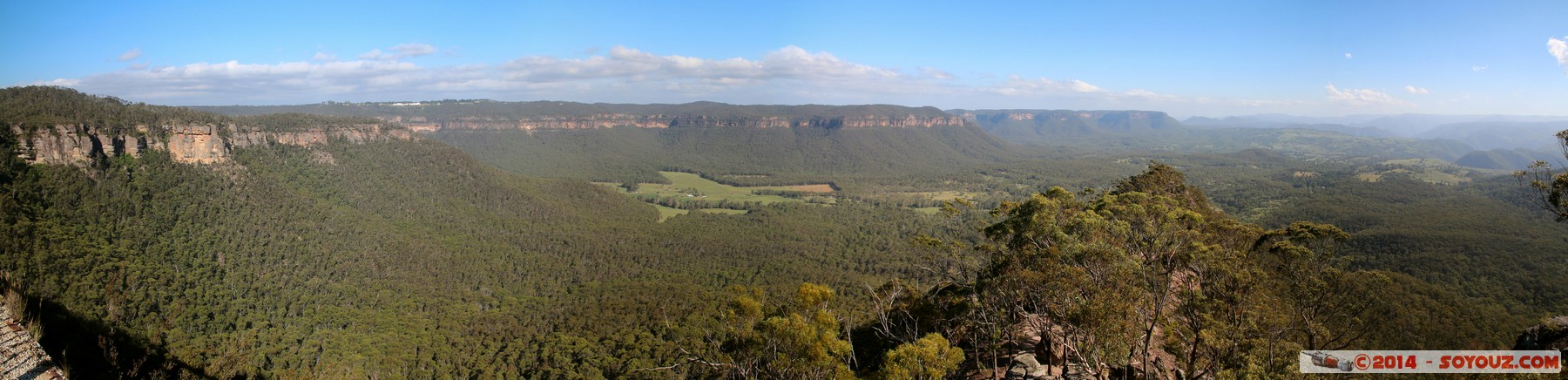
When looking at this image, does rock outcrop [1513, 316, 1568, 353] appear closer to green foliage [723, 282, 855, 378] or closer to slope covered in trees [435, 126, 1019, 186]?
green foliage [723, 282, 855, 378]

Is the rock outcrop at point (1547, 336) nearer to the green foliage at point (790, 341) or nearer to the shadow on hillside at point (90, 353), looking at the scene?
the green foliage at point (790, 341)

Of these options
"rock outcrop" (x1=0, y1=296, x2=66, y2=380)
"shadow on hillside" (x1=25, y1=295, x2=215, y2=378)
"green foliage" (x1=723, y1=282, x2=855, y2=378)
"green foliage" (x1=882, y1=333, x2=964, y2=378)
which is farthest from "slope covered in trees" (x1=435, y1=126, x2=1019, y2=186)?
"rock outcrop" (x1=0, y1=296, x2=66, y2=380)

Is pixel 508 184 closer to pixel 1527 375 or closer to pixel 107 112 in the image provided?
pixel 107 112

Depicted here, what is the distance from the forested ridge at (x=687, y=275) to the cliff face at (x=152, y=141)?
102 cm

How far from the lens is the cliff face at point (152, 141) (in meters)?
37.7

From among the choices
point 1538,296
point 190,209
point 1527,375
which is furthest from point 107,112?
point 1538,296

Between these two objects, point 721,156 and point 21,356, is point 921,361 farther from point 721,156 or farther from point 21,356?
point 721,156

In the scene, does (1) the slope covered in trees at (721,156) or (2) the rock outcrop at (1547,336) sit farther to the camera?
(1) the slope covered in trees at (721,156)

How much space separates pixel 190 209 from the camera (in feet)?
139

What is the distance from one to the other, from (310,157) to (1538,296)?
324 feet

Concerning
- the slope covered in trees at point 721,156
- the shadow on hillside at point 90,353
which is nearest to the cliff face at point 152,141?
the shadow on hillside at point 90,353

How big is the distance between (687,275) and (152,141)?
4227 centimetres

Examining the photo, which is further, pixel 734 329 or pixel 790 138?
pixel 790 138

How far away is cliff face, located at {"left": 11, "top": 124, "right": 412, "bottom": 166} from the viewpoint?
37656 mm
